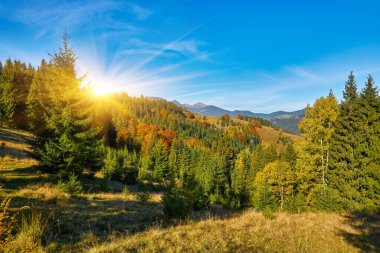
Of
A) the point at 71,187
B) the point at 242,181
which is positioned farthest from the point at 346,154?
the point at 242,181

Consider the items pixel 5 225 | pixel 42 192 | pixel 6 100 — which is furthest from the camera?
pixel 6 100

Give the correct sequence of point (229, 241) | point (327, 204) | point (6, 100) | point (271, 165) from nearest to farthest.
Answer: point (229, 241)
point (327, 204)
point (6, 100)
point (271, 165)

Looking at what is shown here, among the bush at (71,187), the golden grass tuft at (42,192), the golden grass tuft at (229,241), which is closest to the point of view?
the golden grass tuft at (229,241)

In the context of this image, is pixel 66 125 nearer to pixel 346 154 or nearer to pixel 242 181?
pixel 346 154

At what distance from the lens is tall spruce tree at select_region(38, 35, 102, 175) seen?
16.8m

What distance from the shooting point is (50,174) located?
17188 millimetres

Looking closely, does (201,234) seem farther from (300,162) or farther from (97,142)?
(300,162)

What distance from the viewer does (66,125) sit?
17.0 meters

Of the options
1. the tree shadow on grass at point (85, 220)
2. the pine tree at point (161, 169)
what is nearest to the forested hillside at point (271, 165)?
the pine tree at point (161, 169)

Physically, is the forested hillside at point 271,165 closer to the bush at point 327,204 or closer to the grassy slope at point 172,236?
the bush at point 327,204

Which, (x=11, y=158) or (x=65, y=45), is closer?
(x=65, y=45)

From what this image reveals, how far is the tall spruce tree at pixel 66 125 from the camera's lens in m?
16.8

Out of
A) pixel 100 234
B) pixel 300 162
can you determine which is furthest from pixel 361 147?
pixel 100 234

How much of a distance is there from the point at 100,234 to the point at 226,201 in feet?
115
